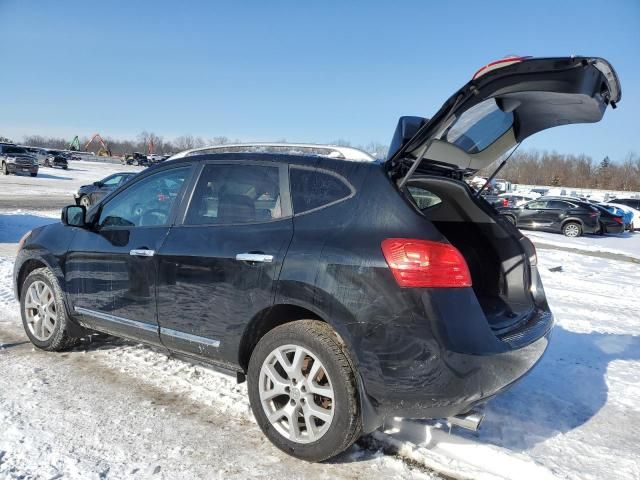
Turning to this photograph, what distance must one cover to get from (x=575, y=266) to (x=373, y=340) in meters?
11.0

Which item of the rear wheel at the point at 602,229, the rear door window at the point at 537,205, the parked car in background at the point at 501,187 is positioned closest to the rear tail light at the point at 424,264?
the rear door window at the point at 537,205

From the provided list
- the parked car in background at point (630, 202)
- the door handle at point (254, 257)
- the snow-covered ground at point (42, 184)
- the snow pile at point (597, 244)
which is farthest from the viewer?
the parked car in background at point (630, 202)

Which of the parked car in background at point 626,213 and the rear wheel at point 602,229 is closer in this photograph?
the rear wheel at point 602,229

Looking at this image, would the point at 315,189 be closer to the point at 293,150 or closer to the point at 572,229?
the point at 293,150

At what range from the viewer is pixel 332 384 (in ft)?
8.95

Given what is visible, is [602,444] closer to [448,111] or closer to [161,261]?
[448,111]

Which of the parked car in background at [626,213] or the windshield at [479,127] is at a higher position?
the windshield at [479,127]

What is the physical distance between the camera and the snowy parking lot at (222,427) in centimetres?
281

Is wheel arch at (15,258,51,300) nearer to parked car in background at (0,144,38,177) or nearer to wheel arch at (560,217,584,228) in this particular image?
wheel arch at (560,217,584,228)

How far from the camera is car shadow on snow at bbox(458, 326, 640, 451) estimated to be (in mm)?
3316

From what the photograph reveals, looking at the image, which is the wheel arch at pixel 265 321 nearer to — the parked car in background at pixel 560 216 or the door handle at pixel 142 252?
the door handle at pixel 142 252

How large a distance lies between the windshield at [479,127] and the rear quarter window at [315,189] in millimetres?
685

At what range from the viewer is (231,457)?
9.53ft

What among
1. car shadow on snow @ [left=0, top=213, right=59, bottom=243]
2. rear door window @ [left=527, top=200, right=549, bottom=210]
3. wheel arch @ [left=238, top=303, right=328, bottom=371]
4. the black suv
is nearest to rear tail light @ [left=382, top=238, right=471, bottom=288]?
the black suv
